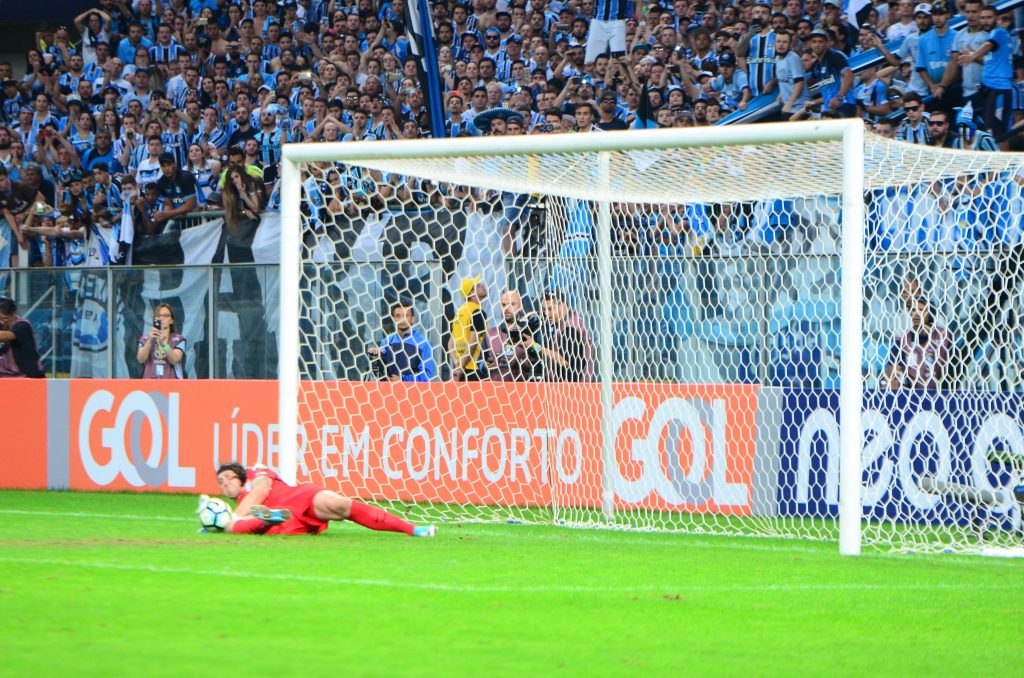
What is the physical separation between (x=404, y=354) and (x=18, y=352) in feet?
15.2

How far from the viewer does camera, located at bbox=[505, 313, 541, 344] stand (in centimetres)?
1296

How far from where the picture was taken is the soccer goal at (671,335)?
10.9 metres

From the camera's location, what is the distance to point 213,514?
9609mm

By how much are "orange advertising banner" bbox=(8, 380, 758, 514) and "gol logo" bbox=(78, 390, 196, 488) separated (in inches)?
0.5

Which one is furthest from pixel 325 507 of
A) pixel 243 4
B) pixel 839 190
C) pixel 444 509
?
pixel 243 4

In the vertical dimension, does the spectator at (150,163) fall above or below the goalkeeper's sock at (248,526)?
above

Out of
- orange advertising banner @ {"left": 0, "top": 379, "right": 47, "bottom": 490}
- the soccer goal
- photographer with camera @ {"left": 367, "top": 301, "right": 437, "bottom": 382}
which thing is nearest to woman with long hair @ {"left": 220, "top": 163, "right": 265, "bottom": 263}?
the soccer goal

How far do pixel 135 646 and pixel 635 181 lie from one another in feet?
23.5

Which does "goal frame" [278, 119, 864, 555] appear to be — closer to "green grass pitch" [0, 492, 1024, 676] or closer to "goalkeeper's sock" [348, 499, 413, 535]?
"green grass pitch" [0, 492, 1024, 676]

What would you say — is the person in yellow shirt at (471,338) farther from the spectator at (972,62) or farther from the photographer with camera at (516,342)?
the spectator at (972,62)

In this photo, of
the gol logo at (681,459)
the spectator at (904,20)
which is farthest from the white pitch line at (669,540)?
the spectator at (904,20)

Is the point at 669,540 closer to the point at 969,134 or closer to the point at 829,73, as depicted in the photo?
the point at 969,134

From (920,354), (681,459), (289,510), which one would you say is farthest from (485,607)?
(920,354)

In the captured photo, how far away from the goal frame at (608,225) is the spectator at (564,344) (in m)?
0.20
